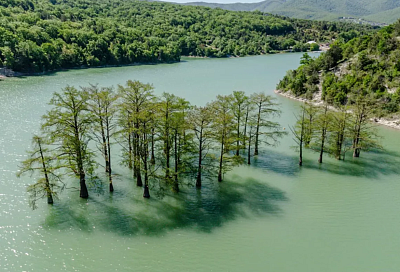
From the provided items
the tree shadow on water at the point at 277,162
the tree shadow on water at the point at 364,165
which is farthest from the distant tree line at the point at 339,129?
the tree shadow on water at the point at 277,162

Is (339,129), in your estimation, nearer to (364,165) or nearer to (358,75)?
(364,165)

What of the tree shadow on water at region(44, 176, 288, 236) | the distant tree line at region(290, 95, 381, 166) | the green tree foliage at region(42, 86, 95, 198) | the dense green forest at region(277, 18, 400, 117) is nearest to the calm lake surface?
the tree shadow on water at region(44, 176, 288, 236)

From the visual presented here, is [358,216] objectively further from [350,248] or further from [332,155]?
[332,155]

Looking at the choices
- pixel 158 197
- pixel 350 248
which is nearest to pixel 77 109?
pixel 158 197

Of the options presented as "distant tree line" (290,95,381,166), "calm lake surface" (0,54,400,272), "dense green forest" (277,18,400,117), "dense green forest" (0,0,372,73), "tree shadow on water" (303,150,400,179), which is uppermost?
"dense green forest" (0,0,372,73)

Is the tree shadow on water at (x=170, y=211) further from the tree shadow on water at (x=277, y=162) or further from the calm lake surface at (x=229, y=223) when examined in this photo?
the tree shadow on water at (x=277, y=162)

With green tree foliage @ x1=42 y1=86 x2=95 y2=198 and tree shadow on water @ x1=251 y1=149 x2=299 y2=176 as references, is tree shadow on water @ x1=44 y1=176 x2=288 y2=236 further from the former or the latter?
tree shadow on water @ x1=251 y1=149 x2=299 y2=176
